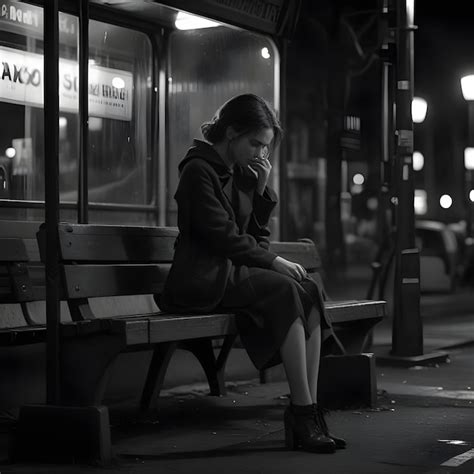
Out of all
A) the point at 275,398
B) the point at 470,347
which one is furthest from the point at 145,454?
the point at 470,347

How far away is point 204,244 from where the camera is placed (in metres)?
6.05

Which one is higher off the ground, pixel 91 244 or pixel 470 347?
pixel 91 244

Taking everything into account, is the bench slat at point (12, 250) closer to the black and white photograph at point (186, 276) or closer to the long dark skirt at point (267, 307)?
the black and white photograph at point (186, 276)

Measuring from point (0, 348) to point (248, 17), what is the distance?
3483 mm

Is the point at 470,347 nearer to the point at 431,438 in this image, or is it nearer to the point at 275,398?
the point at 275,398

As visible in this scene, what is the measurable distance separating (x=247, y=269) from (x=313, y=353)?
0.52 meters

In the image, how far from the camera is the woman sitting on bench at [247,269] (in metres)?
5.79

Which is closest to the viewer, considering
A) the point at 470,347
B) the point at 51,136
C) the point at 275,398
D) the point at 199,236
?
the point at 51,136

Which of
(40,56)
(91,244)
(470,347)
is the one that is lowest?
(470,347)

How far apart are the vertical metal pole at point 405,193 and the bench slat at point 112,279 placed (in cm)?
349

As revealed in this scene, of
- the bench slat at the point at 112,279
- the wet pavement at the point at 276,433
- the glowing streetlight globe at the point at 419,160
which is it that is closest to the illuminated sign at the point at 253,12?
the bench slat at the point at 112,279

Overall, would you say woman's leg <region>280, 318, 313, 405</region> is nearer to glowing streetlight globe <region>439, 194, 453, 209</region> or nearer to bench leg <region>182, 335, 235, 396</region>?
bench leg <region>182, 335, 235, 396</region>

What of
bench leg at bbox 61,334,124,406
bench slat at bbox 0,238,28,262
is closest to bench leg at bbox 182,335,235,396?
bench slat at bbox 0,238,28,262

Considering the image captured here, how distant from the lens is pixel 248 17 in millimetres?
9266
